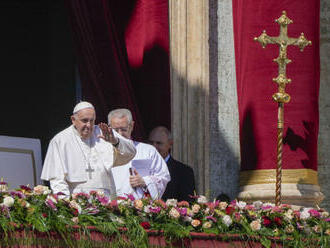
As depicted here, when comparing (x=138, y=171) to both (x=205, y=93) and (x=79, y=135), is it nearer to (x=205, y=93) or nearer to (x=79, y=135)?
(x=79, y=135)

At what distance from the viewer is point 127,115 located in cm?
759

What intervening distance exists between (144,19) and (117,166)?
1.95 meters

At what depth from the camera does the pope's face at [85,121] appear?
7.20 metres

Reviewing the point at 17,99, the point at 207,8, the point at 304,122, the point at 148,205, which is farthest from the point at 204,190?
the point at 148,205

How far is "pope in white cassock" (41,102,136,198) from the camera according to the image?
706 centimetres

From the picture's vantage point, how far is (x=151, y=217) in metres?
5.72

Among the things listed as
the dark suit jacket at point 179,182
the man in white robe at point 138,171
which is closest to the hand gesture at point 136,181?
the man in white robe at point 138,171

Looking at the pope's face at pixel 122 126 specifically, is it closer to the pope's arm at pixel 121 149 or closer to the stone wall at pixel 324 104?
the pope's arm at pixel 121 149

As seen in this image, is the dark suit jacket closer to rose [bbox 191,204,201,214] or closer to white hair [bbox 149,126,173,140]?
white hair [bbox 149,126,173,140]

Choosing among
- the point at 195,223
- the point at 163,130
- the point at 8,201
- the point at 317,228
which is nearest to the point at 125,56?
the point at 163,130

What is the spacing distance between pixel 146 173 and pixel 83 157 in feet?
1.53

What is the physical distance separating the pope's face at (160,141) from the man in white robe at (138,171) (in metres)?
0.39

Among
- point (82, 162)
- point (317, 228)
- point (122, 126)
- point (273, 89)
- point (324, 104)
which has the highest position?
point (273, 89)

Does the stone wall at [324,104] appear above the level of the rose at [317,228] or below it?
above
